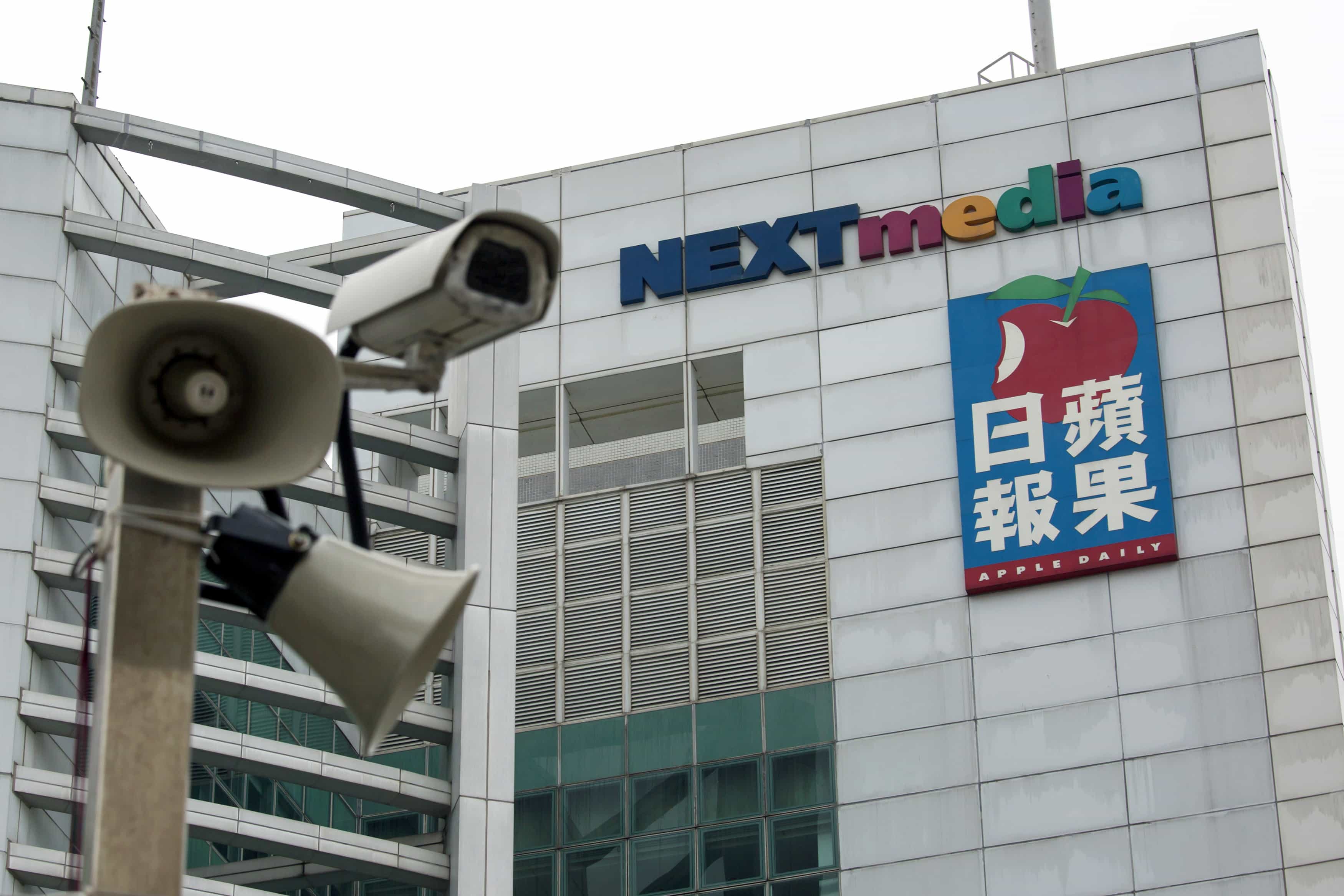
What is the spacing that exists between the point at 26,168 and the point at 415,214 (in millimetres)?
5927

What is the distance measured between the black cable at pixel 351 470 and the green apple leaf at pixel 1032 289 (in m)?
38.2

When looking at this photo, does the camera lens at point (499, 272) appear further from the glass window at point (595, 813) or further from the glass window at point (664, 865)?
the glass window at point (595, 813)

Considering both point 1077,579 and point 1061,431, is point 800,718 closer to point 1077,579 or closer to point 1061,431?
point 1077,579

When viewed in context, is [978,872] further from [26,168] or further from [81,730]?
[81,730]

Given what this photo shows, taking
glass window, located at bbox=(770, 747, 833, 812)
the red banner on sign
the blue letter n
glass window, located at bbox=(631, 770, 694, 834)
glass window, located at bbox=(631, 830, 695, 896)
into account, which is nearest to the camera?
the red banner on sign

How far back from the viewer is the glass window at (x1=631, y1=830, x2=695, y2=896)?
145ft

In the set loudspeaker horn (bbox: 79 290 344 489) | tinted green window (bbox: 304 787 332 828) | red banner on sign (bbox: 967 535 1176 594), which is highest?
red banner on sign (bbox: 967 535 1176 594)

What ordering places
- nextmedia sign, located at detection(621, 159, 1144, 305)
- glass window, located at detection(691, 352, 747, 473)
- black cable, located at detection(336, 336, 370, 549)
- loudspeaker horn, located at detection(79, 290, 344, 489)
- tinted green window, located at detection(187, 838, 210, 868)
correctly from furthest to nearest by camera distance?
glass window, located at detection(691, 352, 747, 473) < nextmedia sign, located at detection(621, 159, 1144, 305) < tinted green window, located at detection(187, 838, 210, 868) < black cable, located at detection(336, 336, 370, 549) < loudspeaker horn, located at detection(79, 290, 344, 489)

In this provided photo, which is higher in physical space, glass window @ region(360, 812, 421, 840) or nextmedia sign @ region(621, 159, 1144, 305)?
nextmedia sign @ region(621, 159, 1144, 305)

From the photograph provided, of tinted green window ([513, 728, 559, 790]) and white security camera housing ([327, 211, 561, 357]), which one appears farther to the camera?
tinted green window ([513, 728, 559, 790])

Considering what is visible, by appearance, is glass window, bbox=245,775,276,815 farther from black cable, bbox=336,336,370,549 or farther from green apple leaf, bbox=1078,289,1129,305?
black cable, bbox=336,336,370,549

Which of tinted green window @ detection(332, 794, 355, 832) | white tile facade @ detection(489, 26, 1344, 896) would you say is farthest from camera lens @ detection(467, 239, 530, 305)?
white tile facade @ detection(489, 26, 1344, 896)

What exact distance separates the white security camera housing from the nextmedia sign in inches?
1540

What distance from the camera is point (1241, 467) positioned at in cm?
4244
